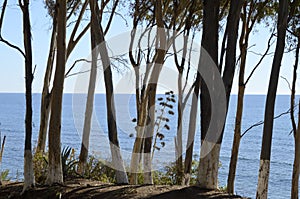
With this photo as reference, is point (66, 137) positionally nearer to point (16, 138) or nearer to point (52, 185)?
point (16, 138)

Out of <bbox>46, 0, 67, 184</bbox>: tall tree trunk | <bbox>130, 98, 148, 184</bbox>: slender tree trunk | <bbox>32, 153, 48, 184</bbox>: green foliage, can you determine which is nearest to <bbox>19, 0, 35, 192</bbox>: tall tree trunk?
<bbox>46, 0, 67, 184</bbox>: tall tree trunk

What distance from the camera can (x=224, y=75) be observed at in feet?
18.9

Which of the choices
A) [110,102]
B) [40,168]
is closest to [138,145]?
[40,168]

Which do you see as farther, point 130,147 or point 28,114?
point 130,147

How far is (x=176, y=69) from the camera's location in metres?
10.5

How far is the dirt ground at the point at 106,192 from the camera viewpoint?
5.45 metres

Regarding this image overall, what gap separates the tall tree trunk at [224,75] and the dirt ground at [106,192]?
7.9 inches

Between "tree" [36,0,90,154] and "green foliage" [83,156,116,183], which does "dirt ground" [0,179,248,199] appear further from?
"tree" [36,0,90,154]

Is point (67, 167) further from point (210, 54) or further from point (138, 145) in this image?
point (210, 54)

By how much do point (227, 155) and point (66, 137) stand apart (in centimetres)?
647

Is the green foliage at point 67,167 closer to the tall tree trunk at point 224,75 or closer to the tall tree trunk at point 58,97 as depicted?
the tall tree trunk at point 58,97

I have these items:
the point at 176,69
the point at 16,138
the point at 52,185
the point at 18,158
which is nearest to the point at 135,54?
the point at 176,69

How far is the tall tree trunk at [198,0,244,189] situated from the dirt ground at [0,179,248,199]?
200mm

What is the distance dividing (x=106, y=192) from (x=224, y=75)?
6.06 ft
